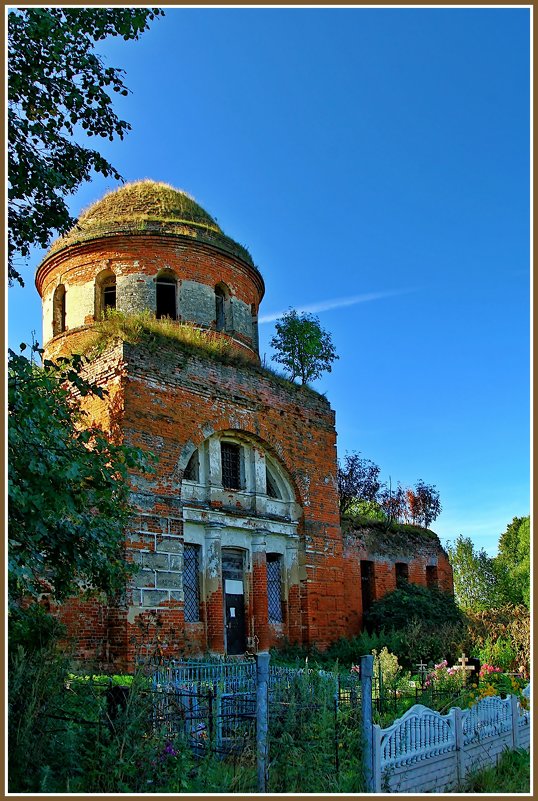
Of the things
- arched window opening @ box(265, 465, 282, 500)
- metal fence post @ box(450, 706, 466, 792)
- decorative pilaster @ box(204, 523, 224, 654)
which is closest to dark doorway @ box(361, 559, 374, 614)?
arched window opening @ box(265, 465, 282, 500)

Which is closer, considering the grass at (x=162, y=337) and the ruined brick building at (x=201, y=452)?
the ruined brick building at (x=201, y=452)

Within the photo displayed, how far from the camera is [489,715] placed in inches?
415

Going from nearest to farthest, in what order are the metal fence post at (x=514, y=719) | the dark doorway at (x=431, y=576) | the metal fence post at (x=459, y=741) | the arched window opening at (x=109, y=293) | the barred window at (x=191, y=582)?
the metal fence post at (x=459, y=741), the metal fence post at (x=514, y=719), the barred window at (x=191, y=582), the arched window opening at (x=109, y=293), the dark doorway at (x=431, y=576)

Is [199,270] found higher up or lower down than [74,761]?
higher up

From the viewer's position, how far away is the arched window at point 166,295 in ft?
65.0

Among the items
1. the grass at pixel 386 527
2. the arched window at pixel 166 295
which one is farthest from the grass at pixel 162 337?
the grass at pixel 386 527

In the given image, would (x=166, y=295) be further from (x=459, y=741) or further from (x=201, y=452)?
(x=459, y=741)

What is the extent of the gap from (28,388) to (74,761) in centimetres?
371

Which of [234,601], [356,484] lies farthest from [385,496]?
[234,601]

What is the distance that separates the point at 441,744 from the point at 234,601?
27.3 feet

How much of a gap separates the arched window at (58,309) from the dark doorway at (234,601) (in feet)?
25.7

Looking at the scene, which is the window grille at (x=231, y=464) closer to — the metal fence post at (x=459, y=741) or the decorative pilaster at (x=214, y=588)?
the decorative pilaster at (x=214, y=588)

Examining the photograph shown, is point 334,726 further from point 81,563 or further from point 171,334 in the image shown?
point 171,334

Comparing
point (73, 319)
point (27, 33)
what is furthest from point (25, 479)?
point (73, 319)
